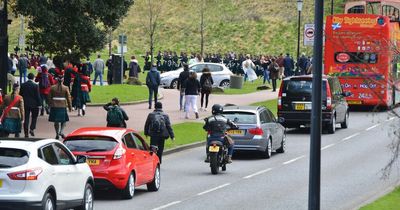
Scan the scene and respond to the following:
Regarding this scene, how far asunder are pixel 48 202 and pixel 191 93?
76.0 feet

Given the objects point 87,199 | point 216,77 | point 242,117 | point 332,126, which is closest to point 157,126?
point 242,117

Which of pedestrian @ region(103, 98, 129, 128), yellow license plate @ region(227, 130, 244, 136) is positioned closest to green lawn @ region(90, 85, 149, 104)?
yellow license plate @ region(227, 130, 244, 136)

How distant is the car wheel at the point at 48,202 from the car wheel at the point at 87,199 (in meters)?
1.37

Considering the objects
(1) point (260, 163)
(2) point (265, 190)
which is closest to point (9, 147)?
(2) point (265, 190)

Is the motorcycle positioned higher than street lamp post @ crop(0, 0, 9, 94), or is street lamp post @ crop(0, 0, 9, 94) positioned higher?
street lamp post @ crop(0, 0, 9, 94)

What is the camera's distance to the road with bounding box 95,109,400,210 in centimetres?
2095

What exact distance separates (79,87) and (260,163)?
36.5ft

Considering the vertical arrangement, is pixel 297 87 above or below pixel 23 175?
above

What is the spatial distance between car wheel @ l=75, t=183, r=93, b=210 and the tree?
16.5m

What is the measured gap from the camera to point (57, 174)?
55.9 ft

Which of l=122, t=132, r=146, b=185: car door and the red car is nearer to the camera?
the red car

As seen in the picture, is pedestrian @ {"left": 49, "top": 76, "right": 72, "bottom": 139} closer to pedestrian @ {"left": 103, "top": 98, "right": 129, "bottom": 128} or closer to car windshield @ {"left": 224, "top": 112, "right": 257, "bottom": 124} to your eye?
pedestrian @ {"left": 103, "top": 98, "right": 129, "bottom": 128}

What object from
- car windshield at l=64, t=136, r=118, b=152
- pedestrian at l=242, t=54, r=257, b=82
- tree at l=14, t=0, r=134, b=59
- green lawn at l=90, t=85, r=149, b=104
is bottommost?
car windshield at l=64, t=136, r=118, b=152

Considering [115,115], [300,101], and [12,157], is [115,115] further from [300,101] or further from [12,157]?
[300,101]
